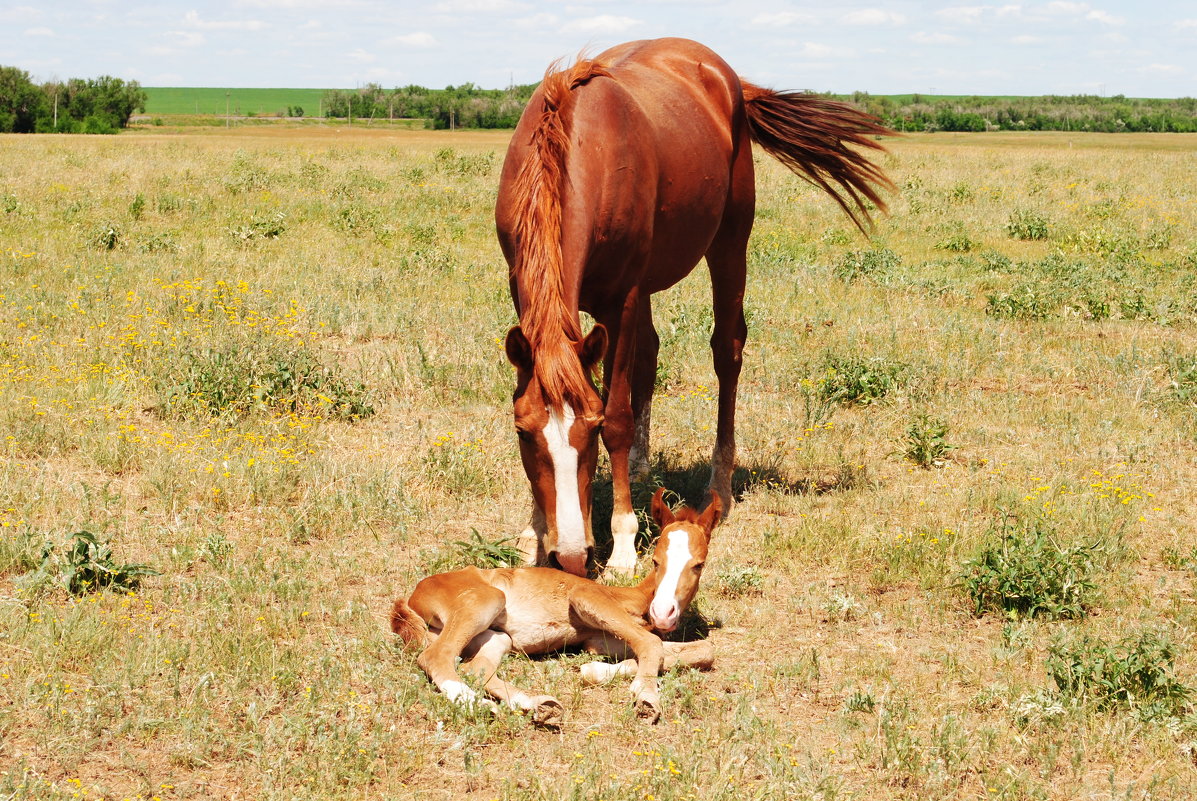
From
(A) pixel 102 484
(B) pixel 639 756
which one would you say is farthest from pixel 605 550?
(A) pixel 102 484

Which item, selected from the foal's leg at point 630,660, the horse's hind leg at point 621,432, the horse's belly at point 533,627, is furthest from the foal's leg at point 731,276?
the horse's belly at point 533,627

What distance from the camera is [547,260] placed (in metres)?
4.73

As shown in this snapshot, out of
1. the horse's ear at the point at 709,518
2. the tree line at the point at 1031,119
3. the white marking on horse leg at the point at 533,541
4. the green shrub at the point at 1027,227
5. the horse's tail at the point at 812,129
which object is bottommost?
the white marking on horse leg at the point at 533,541

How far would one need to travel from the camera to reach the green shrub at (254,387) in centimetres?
762

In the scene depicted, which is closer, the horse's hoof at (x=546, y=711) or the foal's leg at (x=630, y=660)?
the horse's hoof at (x=546, y=711)

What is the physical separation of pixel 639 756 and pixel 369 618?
5.29 ft

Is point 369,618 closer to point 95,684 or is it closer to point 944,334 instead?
point 95,684

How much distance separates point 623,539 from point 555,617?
1.04 m

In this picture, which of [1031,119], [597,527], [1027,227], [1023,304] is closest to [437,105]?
[1031,119]

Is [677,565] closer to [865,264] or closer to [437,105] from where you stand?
[865,264]

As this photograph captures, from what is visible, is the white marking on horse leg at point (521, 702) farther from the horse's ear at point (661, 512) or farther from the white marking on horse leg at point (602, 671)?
the horse's ear at point (661, 512)

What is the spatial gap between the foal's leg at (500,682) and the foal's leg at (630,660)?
0.28m

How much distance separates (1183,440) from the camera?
24.6 feet

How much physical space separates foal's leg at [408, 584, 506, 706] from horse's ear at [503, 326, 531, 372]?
3.21 feet
